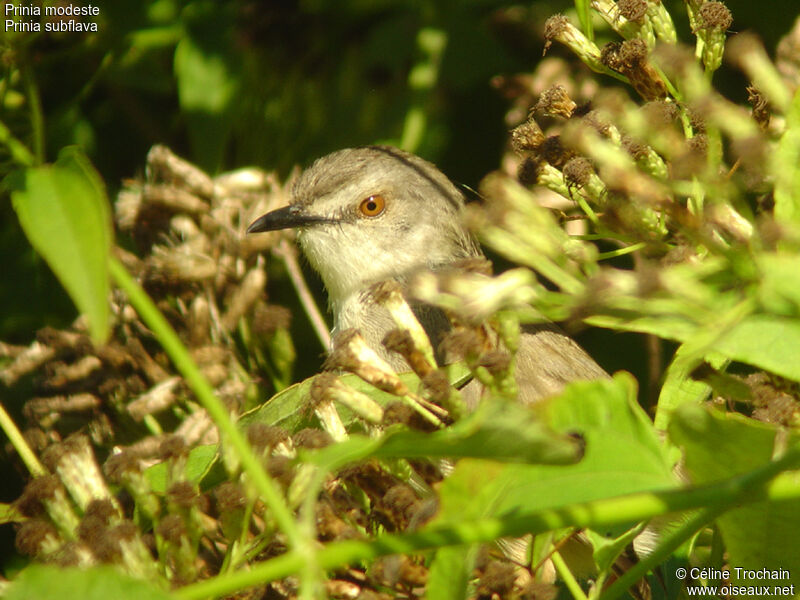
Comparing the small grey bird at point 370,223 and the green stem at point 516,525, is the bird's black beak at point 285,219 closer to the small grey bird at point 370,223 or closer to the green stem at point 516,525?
the small grey bird at point 370,223

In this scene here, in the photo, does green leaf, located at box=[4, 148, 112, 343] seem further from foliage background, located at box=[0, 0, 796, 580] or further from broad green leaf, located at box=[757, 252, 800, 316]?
foliage background, located at box=[0, 0, 796, 580]

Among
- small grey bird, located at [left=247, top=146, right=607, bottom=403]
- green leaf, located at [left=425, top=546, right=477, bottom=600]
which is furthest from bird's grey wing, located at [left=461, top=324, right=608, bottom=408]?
green leaf, located at [left=425, top=546, right=477, bottom=600]

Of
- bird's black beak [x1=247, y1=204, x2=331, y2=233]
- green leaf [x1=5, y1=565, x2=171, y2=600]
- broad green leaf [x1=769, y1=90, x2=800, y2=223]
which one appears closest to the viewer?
green leaf [x1=5, y1=565, x2=171, y2=600]

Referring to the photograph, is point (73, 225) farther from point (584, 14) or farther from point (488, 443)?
point (584, 14)

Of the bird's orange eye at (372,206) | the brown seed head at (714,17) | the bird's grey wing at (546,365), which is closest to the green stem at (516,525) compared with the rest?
the brown seed head at (714,17)

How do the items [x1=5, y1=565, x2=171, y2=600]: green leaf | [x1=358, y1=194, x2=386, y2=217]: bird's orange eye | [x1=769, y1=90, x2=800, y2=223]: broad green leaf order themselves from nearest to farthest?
[x1=5, y1=565, x2=171, y2=600]: green leaf → [x1=769, y1=90, x2=800, y2=223]: broad green leaf → [x1=358, y1=194, x2=386, y2=217]: bird's orange eye

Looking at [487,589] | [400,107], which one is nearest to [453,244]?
[400,107]

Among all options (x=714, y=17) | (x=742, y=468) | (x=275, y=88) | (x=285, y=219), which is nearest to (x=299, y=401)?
(x=742, y=468)
